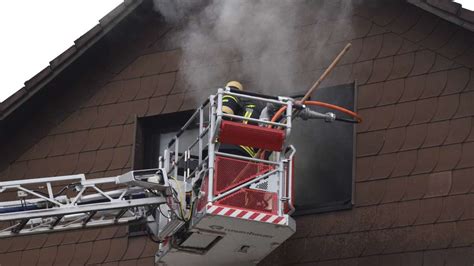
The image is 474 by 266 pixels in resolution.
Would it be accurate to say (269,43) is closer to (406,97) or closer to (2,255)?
(406,97)

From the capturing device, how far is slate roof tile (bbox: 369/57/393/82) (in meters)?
15.0

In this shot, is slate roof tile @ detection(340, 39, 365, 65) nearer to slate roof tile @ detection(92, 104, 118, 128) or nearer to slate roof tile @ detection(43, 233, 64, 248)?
slate roof tile @ detection(92, 104, 118, 128)

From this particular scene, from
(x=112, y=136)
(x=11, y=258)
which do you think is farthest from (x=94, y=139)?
(x=11, y=258)

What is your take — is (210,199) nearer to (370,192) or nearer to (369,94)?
(370,192)

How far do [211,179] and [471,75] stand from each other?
3061 mm

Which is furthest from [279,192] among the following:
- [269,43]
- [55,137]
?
[55,137]

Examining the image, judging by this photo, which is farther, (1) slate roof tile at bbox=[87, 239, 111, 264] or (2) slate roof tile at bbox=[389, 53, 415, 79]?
(1) slate roof tile at bbox=[87, 239, 111, 264]

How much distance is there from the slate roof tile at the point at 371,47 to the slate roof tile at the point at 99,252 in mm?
3721

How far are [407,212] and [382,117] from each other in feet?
3.95

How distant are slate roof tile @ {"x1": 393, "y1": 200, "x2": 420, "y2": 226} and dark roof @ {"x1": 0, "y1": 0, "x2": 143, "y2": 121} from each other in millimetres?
4393

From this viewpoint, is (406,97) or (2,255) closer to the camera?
(406,97)

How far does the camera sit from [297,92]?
15.6 metres

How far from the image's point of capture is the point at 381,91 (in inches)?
589

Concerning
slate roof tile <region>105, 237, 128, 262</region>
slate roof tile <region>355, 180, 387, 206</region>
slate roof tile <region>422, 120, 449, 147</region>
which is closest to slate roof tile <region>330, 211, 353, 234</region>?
slate roof tile <region>355, 180, 387, 206</region>
